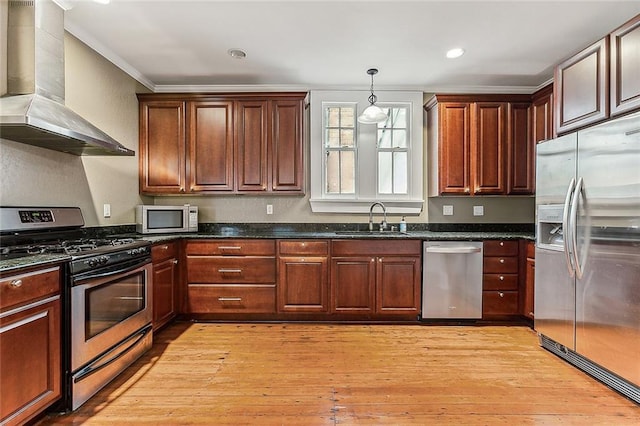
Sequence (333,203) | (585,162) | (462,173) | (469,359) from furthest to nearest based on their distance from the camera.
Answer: (333,203), (462,173), (469,359), (585,162)

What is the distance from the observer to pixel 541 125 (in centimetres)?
344

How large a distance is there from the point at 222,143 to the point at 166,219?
3.32 ft

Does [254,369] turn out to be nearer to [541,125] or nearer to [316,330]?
[316,330]

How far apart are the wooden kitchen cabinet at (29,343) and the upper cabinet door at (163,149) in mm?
1976

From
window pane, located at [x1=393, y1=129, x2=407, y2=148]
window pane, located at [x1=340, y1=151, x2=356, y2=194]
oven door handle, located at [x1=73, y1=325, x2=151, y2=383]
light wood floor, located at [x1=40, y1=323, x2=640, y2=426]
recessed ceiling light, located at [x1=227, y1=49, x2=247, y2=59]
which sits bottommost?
light wood floor, located at [x1=40, y1=323, x2=640, y2=426]

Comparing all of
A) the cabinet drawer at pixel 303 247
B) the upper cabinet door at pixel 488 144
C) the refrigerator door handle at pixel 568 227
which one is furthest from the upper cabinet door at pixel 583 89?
the cabinet drawer at pixel 303 247

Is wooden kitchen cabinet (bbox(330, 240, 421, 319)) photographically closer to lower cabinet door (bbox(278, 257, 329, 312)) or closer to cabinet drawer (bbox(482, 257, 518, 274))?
lower cabinet door (bbox(278, 257, 329, 312))

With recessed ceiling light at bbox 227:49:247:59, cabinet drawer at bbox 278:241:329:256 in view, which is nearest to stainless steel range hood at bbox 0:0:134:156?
recessed ceiling light at bbox 227:49:247:59

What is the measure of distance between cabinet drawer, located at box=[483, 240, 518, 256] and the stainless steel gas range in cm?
312

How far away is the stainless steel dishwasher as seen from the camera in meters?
3.25

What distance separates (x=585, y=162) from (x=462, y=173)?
1347mm

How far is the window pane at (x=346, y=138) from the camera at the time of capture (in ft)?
12.7

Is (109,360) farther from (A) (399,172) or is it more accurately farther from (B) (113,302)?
(A) (399,172)

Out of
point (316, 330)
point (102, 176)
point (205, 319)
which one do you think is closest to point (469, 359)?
point (316, 330)
